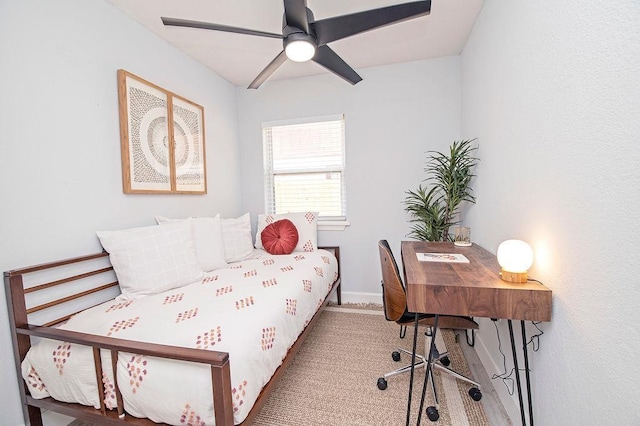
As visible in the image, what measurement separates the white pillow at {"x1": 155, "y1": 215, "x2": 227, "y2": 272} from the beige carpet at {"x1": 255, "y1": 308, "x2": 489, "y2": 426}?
1.06 metres

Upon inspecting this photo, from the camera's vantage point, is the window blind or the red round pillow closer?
the red round pillow

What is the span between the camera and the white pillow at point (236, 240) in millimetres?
2590

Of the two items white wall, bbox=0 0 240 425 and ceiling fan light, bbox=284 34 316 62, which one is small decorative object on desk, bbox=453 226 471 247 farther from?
white wall, bbox=0 0 240 425

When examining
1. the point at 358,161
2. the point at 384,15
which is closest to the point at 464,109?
the point at 358,161

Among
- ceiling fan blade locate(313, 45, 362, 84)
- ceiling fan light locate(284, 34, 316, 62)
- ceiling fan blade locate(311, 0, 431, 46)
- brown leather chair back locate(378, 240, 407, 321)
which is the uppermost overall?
ceiling fan blade locate(311, 0, 431, 46)

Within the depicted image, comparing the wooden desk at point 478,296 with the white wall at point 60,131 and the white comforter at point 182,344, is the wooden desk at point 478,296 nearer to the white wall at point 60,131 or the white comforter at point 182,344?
the white comforter at point 182,344

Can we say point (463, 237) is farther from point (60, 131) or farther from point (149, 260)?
point (60, 131)

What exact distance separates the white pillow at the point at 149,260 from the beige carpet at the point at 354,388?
1.04 m

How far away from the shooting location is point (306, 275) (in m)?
2.16

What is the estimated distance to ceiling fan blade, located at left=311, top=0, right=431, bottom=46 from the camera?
1429mm

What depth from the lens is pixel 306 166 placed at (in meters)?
3.30

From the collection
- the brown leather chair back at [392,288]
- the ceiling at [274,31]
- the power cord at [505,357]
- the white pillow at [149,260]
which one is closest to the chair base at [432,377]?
the power cord at [505,357]

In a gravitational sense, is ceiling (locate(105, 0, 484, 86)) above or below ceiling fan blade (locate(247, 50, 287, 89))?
above

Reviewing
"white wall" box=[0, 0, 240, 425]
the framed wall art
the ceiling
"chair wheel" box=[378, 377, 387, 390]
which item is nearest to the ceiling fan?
the ceiling
